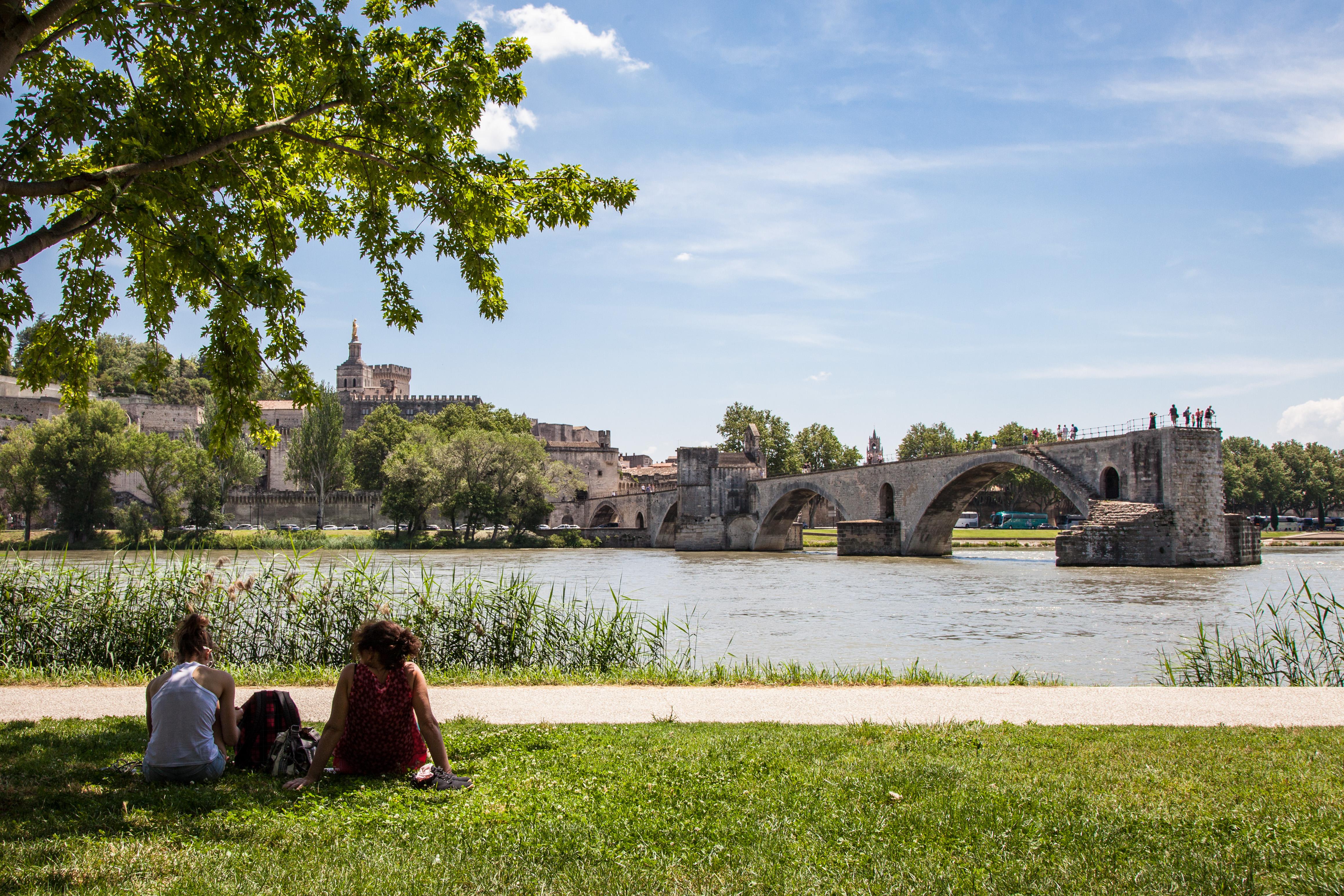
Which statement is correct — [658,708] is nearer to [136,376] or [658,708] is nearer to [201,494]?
[136,376]

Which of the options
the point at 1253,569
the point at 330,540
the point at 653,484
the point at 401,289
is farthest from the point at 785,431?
the point at 401,289

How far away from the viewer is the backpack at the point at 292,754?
4.82 meters

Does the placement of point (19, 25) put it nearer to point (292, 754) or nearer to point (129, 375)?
point (292, 754)

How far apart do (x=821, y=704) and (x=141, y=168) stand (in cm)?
574

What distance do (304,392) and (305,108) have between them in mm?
2100

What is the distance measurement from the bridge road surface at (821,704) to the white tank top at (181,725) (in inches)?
74.2

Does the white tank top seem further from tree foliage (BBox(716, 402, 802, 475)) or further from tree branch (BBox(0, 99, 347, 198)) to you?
tree foliage (BBox(716, 402, 802, 475))

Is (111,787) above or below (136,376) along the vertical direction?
below

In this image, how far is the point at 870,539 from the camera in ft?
142

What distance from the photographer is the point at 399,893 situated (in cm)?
314

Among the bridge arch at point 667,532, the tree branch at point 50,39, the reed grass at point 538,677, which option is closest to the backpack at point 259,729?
the reed grass at point 538,677

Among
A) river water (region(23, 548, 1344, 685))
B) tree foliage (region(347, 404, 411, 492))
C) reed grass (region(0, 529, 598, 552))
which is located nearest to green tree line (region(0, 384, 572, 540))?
reed grass (region(0, 529, 598, 552))

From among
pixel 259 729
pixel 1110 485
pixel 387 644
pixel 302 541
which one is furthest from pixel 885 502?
pixel 387 644

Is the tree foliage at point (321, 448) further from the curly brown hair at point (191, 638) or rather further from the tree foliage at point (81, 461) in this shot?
the curly brown hair at point (191, 638)
